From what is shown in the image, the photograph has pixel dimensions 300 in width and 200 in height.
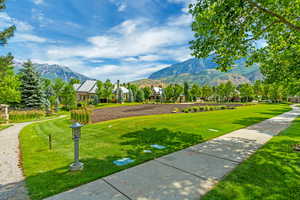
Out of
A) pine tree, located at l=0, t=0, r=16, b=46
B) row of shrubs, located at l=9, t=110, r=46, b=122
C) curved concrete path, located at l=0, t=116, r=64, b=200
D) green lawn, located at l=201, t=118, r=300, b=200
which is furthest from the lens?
row of shrubs, located at l=9, t=110, r=46, b=122

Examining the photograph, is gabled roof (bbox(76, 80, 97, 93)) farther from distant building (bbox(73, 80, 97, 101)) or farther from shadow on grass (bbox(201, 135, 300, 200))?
shadow on grass (bbox(201, 135, 300, 200))

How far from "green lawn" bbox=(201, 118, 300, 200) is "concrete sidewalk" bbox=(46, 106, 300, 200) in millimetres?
233

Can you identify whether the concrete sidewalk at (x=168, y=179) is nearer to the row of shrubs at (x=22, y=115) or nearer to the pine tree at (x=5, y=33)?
the pine tree at (x=5, y=33)

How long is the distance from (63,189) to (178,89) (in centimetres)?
6060

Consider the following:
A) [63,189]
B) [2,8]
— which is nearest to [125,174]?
[63,189]

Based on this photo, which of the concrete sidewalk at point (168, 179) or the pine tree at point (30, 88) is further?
the pine tree at point (30, 88)

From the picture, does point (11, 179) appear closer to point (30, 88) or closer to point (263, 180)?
point (263, 180)

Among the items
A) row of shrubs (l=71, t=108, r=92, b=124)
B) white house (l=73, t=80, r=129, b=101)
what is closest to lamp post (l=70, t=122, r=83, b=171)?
row of shrubs (l=71, t=108, r=92, b=124)

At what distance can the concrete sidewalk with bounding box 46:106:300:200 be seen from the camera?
9.01 feet

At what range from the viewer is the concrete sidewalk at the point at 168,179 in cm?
275

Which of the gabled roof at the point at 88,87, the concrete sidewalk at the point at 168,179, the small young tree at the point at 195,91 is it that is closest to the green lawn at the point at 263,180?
the concrete sidewalk at the point at 168,179

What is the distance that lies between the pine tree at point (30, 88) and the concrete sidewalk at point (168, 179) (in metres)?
28.4

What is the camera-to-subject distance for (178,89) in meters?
61.5

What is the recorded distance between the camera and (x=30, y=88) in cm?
2464
